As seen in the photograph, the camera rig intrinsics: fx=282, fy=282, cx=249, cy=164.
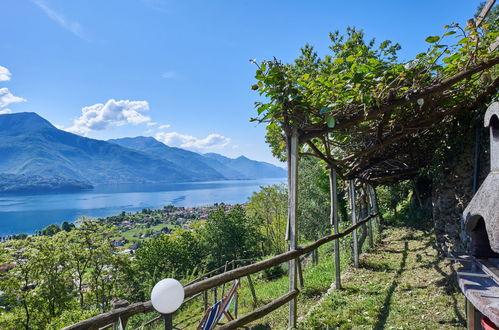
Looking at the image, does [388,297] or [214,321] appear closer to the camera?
[214,321]

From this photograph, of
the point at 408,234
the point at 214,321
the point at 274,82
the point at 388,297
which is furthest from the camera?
the point at 408,234

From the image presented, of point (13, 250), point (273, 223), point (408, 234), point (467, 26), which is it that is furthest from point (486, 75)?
point (273, 223)

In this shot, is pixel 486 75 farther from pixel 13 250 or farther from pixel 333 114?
pixel 13 250

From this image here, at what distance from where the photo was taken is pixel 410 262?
512 cm

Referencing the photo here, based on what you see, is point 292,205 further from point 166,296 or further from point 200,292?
point 166,296

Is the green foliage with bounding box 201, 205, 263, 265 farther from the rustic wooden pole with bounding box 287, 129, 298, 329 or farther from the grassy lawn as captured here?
the rustic wooden pole with bounding box 287, 129, 298, 329

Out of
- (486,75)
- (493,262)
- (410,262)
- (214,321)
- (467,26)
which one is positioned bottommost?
(214,321)

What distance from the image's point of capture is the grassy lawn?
3098 mm

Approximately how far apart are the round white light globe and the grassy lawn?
7.44 ft

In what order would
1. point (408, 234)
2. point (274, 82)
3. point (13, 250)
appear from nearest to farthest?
point (274, 82) < point (408, 234) < point (13, 250)

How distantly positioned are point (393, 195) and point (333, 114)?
8903 mm

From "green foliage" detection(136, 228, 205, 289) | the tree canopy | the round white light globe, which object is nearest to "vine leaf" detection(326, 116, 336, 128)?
the tree canopy

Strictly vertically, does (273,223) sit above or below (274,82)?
below

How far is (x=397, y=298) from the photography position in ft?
12.2
